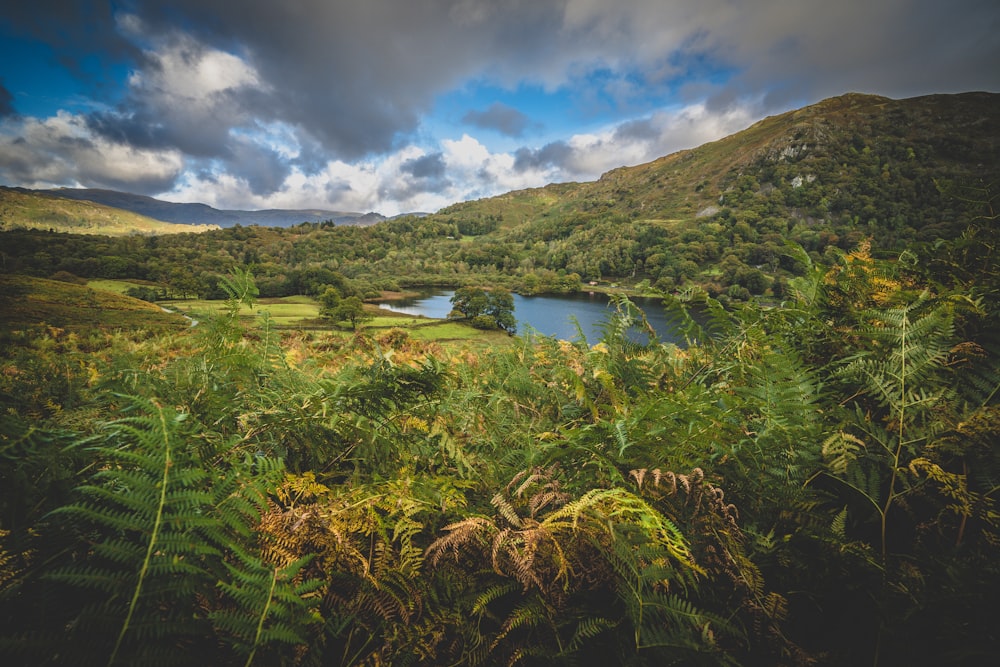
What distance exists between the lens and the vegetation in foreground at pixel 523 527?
3.14 ft

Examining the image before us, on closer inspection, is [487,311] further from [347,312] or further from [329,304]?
[329,304]

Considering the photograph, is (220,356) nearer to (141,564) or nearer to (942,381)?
(141,564)

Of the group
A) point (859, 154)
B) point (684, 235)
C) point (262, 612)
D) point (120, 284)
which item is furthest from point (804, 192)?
point (120, 284)

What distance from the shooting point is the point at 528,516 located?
1.48m

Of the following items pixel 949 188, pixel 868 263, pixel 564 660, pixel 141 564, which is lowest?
pixel 564 660

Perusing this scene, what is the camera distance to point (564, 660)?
3.63ft

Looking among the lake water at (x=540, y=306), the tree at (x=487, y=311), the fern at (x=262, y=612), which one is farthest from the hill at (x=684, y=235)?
the fern at (x=262, y=612)

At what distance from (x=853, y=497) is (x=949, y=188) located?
252cm

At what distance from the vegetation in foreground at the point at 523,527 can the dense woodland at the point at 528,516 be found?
10 mm

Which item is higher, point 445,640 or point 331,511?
point 331,511

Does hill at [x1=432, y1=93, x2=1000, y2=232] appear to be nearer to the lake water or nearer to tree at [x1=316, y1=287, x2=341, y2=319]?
the lake water

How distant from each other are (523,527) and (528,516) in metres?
0.14

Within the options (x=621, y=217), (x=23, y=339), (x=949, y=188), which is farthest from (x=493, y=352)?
(x=621, y=217)

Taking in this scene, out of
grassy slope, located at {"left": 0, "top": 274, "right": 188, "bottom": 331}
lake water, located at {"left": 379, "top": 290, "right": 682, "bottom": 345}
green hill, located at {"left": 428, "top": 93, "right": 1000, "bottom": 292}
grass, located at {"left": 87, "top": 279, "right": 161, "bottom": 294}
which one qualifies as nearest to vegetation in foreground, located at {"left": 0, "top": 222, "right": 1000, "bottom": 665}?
grassy slope, located at {"left": 0, "top": 274, "right": 188, "bottom": 331}
